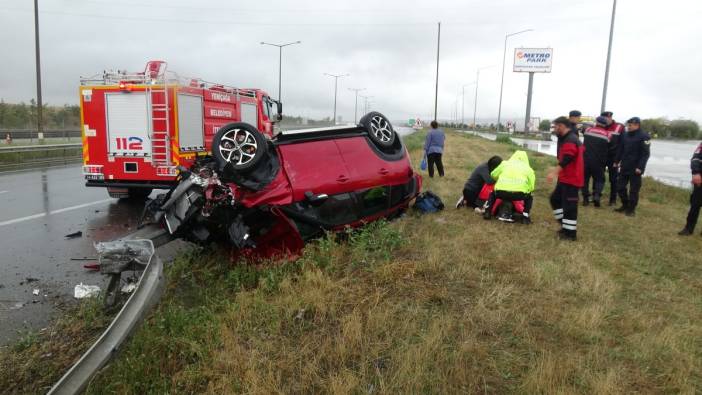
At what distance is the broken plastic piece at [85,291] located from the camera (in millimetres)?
4236

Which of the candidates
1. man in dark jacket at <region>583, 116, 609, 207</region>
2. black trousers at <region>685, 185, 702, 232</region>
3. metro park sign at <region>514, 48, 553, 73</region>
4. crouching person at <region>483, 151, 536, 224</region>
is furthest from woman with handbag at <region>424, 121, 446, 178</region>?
metro park sign at <region>514, 48, 553, 73</region>

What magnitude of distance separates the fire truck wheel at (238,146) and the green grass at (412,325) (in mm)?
1046

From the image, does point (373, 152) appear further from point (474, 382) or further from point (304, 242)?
point (474, 382)

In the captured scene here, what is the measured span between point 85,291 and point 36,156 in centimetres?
1734

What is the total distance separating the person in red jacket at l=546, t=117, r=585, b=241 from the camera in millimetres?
6062

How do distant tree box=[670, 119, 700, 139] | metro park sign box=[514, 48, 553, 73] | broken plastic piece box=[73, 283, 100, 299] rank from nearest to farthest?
1. broken plastic piece box=[73, 283, 100, 299]
2. metro park sign box=[514, 48, 553, 73]
3. distant tree box=[670, 119, 700, 139]

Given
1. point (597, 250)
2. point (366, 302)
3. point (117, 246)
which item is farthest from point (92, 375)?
point (597, 250)

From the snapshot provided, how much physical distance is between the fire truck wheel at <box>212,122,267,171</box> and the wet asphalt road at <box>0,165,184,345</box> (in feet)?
5.80

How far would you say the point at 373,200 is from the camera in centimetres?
556

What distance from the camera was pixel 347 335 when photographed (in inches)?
124

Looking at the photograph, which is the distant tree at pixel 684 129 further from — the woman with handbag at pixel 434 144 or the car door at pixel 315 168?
the car door at pixel 315 168

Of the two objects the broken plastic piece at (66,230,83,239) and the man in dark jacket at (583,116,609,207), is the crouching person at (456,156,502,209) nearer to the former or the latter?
the man in dark jacket at (583,116,609,207)

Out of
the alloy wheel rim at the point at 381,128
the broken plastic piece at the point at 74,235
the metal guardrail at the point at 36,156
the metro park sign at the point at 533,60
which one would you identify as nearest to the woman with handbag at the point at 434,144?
the alloy wheel rim at the point at 381,128

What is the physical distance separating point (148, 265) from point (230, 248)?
147 centimetres
